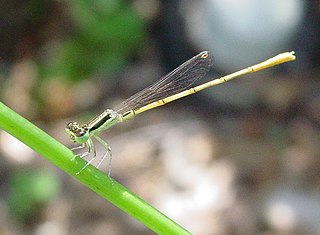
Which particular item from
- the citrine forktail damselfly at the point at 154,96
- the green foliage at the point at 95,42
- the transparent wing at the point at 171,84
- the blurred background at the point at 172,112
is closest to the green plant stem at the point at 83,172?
the citrine forktail damselfly at the point at 154,96

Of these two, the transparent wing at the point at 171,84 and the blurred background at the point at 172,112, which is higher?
the blurred background at the point at 172,112

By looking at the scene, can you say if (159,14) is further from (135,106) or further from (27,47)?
(135,106)

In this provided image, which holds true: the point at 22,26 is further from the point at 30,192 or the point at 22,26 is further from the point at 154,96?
the point at 154,96

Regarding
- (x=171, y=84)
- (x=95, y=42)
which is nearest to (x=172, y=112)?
(x=95, y=42)

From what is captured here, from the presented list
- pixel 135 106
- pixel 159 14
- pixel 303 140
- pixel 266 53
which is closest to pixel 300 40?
pixel 266 53

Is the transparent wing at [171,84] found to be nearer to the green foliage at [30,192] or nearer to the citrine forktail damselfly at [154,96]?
the citrine forktail damselfly at [154,96]

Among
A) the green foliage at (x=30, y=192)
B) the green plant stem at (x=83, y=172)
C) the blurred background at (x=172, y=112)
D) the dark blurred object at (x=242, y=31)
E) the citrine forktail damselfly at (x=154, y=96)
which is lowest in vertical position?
the green plant stem at (x=83, y=172)

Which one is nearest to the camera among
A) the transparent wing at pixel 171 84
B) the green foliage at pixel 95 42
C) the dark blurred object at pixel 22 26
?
the transparent wing at pixel 171 84

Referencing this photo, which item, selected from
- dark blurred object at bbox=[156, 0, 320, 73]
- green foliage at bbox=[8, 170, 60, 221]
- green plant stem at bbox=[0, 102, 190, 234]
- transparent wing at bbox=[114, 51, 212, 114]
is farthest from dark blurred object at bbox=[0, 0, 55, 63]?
green plant stem at bbox=[0, 102, 190, 234]
